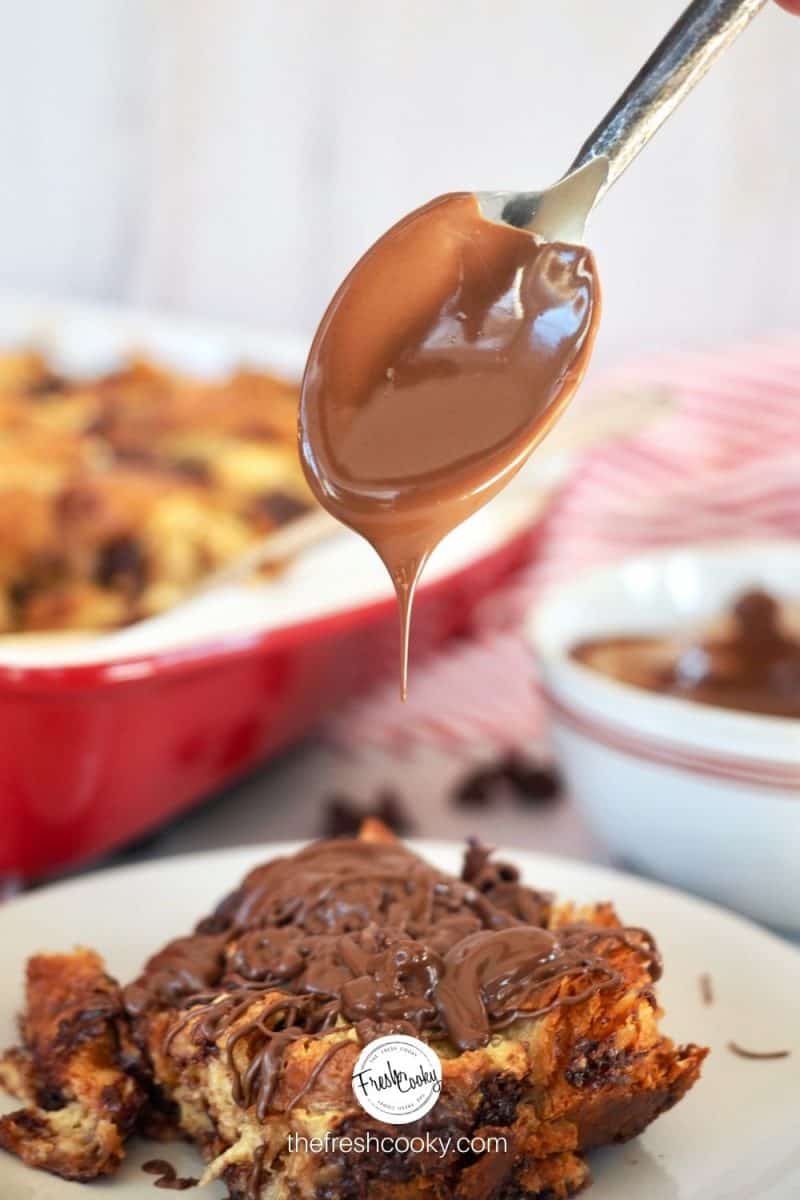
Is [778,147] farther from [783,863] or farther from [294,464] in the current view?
[783,863]

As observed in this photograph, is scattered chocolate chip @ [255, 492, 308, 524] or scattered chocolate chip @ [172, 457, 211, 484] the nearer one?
scattered chocolate chip @ [255, 492, 308, 524]

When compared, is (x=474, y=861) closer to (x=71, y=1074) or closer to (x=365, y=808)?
(x=71, y=1074)

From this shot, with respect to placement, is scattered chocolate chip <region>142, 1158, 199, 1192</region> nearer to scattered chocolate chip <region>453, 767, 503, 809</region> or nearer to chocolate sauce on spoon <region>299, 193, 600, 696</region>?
chocolate sauce on spoon <region>299, 193, 600, 696</region>

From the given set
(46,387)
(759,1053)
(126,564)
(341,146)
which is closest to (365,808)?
(126,564)

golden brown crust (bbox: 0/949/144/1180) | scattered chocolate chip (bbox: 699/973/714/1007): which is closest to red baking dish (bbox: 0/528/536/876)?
golden brown crust (bbox: 0/949/144/1180)

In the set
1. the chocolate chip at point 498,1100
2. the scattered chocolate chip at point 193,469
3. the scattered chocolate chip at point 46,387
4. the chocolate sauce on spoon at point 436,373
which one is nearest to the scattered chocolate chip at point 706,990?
the chocolate chip at point 498,1100

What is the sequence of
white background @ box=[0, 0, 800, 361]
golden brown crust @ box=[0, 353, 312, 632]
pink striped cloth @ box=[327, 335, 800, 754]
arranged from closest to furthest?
golden brown crust @ box=[0, 353, 312, 632] → pink striped cloth @ box=[327, 335, 800, 754] → white background @ box=[0, 0, 800, 361]

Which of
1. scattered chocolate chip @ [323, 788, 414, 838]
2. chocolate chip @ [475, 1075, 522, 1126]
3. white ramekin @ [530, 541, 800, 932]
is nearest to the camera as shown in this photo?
chocolate chip @ [475, 1075, 522, 1126]

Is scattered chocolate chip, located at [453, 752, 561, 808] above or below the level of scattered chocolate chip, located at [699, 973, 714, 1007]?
below
